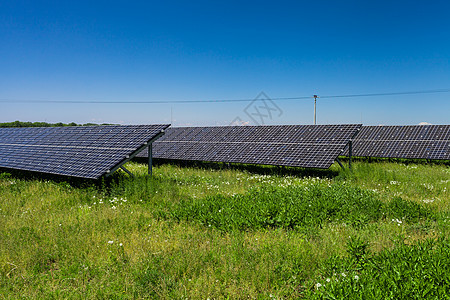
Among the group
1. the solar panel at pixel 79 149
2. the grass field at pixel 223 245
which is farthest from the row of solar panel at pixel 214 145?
the grass field at pixel 223 245

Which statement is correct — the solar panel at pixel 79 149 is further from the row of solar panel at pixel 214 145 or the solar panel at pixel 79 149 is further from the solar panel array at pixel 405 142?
the solar panel array at pixel 405 142

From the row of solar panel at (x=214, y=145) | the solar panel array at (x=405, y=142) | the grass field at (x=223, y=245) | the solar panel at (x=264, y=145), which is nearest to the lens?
the grass field at (x=223, y=245)

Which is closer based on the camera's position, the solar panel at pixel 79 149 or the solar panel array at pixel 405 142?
the solar panel at pixel 79 149

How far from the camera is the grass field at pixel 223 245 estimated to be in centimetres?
399

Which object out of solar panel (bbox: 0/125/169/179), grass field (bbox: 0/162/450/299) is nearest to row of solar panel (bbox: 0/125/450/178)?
solar panel (bbox: 0/125/169/179)

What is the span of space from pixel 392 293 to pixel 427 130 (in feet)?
71.8

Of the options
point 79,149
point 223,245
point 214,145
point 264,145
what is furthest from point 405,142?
point 79,149

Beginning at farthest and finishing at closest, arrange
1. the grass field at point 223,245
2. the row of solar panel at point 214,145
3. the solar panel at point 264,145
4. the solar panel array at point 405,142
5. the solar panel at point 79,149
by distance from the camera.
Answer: the solar panel array at point 405,142, the solar panel at point 264,145, the row of solar panel at point 214,145, the solar panel at point 79,149, the grass field at point 223,245

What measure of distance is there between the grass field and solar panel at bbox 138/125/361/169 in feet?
14.6

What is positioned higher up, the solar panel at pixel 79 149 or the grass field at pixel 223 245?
the solar panel at pixel 79 149

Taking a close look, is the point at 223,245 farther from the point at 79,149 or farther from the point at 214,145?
the point at 214,145

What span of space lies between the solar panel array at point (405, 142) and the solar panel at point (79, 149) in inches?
507

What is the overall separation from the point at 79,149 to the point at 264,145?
9.52 meters

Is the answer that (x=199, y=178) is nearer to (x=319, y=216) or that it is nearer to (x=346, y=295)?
(x=319, y=216)
